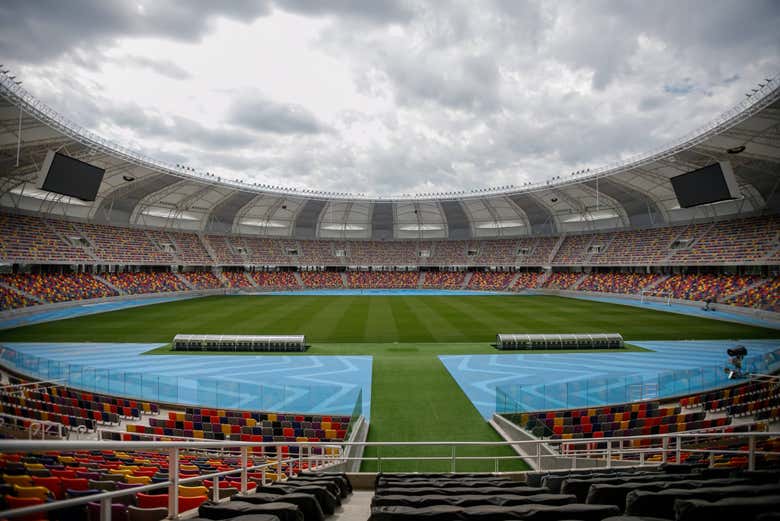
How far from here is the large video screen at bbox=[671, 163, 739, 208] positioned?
37528 mm

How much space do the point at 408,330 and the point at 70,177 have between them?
33.8m

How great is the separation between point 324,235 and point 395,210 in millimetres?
15674

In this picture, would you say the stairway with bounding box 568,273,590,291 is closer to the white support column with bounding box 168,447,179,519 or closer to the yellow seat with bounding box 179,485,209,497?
the yellow seat with bounding box 179,485,209,497

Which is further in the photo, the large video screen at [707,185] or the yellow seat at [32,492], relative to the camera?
Answer: the large video screen at [707,185]

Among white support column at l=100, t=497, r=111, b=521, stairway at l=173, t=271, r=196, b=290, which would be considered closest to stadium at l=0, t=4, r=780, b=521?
white support column at l=100, t=497, r=111, b=521

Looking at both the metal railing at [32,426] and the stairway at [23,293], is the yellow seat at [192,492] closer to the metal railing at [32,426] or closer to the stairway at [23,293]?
the metal railing at [32,426]

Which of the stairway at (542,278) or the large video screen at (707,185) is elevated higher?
the large video screen at (707,185)

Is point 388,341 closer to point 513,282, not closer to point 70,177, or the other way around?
point 70,177

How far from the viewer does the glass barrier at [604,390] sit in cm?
1422

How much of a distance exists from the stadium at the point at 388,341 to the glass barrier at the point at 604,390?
0.35ft

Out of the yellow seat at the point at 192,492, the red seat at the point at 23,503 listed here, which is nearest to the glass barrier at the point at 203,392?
the yellow seat at the point at 192,492

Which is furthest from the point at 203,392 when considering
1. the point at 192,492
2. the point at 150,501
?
the point at 150,501

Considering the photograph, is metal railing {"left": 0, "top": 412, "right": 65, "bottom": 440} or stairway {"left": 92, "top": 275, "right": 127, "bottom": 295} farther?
stairway {"left": 92, "top": 275, "right": 127, "bottom": 295}

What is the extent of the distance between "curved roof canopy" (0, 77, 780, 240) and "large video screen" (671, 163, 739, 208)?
61.8 inches
